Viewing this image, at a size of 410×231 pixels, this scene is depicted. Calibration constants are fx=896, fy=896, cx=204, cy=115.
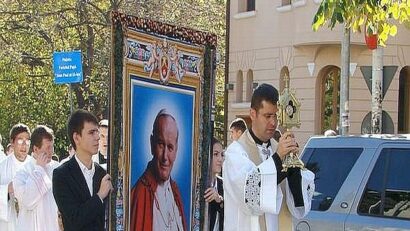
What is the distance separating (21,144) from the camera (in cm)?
953

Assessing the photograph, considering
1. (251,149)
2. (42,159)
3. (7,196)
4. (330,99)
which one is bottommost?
(7,196)

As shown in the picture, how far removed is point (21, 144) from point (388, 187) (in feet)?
13.2

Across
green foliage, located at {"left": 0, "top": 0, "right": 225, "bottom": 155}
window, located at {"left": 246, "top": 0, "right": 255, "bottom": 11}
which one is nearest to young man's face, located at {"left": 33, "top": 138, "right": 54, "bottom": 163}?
green foliage, located at {"left": 0, "top": 0, "right": 225, "bottom": 155}

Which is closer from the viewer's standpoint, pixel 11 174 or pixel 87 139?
pixel 87 139

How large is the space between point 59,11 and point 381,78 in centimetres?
1512

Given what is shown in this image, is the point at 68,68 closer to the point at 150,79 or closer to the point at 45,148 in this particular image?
the point at 45,148

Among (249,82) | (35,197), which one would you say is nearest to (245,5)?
(249,82)

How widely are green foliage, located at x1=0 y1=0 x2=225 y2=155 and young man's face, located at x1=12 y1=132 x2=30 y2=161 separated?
15.3 metres

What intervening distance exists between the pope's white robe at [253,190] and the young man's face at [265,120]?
0.27ft

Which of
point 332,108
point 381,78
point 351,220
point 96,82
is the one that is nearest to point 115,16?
point 351,220

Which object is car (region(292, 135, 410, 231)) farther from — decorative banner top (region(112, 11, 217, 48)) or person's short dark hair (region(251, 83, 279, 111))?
decorative banner top (region(112, 11, 217, 48))

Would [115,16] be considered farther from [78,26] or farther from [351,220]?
[78,26]

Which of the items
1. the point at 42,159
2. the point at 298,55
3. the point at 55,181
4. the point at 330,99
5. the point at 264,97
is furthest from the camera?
the point at 298,55

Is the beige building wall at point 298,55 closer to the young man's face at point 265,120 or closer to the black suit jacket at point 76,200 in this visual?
the young man's face at point 265,120
